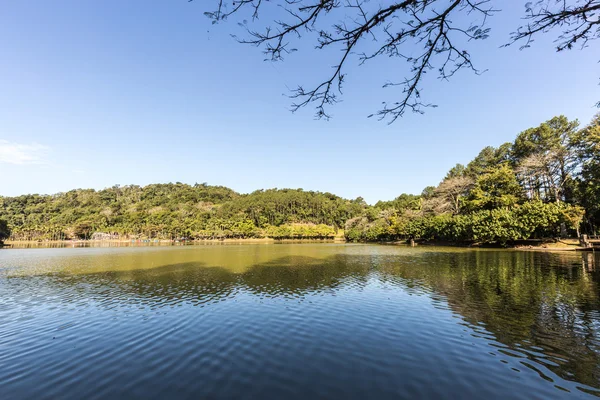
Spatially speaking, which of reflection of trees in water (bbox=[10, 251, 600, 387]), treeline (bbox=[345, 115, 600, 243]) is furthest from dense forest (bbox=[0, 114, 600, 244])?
reflection of trees in water (bbox=[10, 251, 600, 387])

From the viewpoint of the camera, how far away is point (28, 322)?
11820 millimetres

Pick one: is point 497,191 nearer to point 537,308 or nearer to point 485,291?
point 485,291

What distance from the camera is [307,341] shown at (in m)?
9.23

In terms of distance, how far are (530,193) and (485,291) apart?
2502 inches

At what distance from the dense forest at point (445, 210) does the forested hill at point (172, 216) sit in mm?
560

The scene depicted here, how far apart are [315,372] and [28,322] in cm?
1288

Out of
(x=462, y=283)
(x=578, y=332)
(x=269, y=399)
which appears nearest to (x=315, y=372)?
(x=269, y=399)

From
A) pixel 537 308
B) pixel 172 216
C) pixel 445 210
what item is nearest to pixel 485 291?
pixel 537 308

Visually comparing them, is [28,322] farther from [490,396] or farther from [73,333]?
[490,396]

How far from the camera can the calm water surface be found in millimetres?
6422

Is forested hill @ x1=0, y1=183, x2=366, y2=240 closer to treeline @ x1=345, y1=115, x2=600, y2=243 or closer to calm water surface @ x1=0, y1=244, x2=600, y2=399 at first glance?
treeline @ x1=345, y1=115, x2=600, y2=243

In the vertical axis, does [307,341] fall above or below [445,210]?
below

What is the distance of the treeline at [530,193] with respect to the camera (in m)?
40.9

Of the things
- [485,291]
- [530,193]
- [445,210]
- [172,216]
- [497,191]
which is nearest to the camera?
[485,291]
